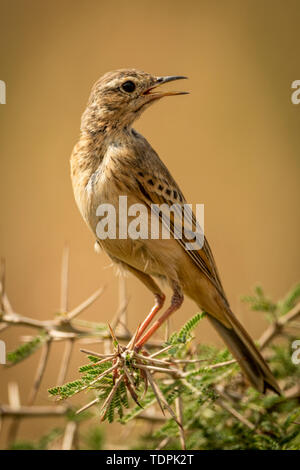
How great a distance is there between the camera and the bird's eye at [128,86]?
10.0 feet

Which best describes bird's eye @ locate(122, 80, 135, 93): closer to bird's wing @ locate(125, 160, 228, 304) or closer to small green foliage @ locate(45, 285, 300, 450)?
bird's wing @ locate(125, 160, 228, 304)

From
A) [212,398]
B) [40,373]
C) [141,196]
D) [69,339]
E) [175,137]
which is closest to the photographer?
[212,398]

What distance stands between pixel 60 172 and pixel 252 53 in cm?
266

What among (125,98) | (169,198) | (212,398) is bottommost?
(212,398)

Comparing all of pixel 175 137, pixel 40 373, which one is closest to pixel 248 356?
pixel 40 373

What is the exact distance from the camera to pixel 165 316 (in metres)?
2.84

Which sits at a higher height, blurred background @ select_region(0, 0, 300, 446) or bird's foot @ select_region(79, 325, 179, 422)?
blurred background @ select_region(0, 0, 300, 446)

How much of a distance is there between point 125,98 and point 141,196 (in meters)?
0.61

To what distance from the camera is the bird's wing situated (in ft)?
9.36

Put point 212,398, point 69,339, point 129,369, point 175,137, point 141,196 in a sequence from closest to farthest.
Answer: point 129,369
point 212,398
point 69,339
point 141,196
point 175,137

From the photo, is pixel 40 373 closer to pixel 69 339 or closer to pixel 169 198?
pixel 69 339

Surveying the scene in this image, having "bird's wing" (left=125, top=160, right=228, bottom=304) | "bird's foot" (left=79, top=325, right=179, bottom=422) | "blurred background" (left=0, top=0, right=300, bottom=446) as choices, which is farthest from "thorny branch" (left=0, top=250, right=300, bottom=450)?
"blurred background" (left=0, top=0, right=300, bottom=446)

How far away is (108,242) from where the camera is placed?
9.27 ft

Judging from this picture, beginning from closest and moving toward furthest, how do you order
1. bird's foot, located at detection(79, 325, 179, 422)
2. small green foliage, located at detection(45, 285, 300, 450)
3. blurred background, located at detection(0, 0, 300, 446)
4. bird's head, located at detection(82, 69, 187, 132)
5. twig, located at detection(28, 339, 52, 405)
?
bird's foot, located at detection(79, 325, 179, 422) → small green foliage, located at detection(45, 285, 300, 450) → twig, located at detection(28, 339, 52, 405) → bird's head, located at detection(82, 69, 187, 132) → blurred background, located at detection(0, 0, 300, 446)
